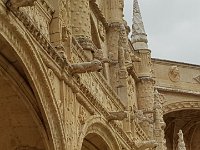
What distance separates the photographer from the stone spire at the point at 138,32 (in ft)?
69.5

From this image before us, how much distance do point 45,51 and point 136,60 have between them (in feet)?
38.2

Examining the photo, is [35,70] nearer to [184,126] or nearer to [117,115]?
[117,115]

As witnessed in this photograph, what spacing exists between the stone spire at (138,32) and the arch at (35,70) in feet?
41.5

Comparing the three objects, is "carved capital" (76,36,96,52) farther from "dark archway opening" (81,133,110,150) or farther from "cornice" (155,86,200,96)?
"cornice" (155,86,200,96)

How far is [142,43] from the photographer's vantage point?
69.5 ft

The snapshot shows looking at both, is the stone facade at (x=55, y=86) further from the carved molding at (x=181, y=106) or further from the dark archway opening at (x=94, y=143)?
the carved molding at (x=181, y=106)

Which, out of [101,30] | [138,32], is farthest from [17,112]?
[138,32]

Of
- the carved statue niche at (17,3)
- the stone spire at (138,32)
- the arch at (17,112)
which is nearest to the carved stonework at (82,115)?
the arch at (17,112)

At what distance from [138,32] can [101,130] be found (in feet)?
34.1

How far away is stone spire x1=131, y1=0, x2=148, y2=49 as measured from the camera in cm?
2119

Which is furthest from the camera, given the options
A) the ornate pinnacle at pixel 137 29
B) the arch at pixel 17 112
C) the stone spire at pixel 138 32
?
the ornate pinnacle at pixel 137 29

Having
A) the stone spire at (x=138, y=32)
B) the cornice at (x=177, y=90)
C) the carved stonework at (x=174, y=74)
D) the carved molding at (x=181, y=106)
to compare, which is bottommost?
the carved molding at (x=181, y=106)

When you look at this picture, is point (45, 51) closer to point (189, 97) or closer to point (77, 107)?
point (77, 107)

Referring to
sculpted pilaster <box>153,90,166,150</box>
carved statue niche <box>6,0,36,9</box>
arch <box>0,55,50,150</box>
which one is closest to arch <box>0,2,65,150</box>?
carved statue niche <box>6,0,36,9</box>
